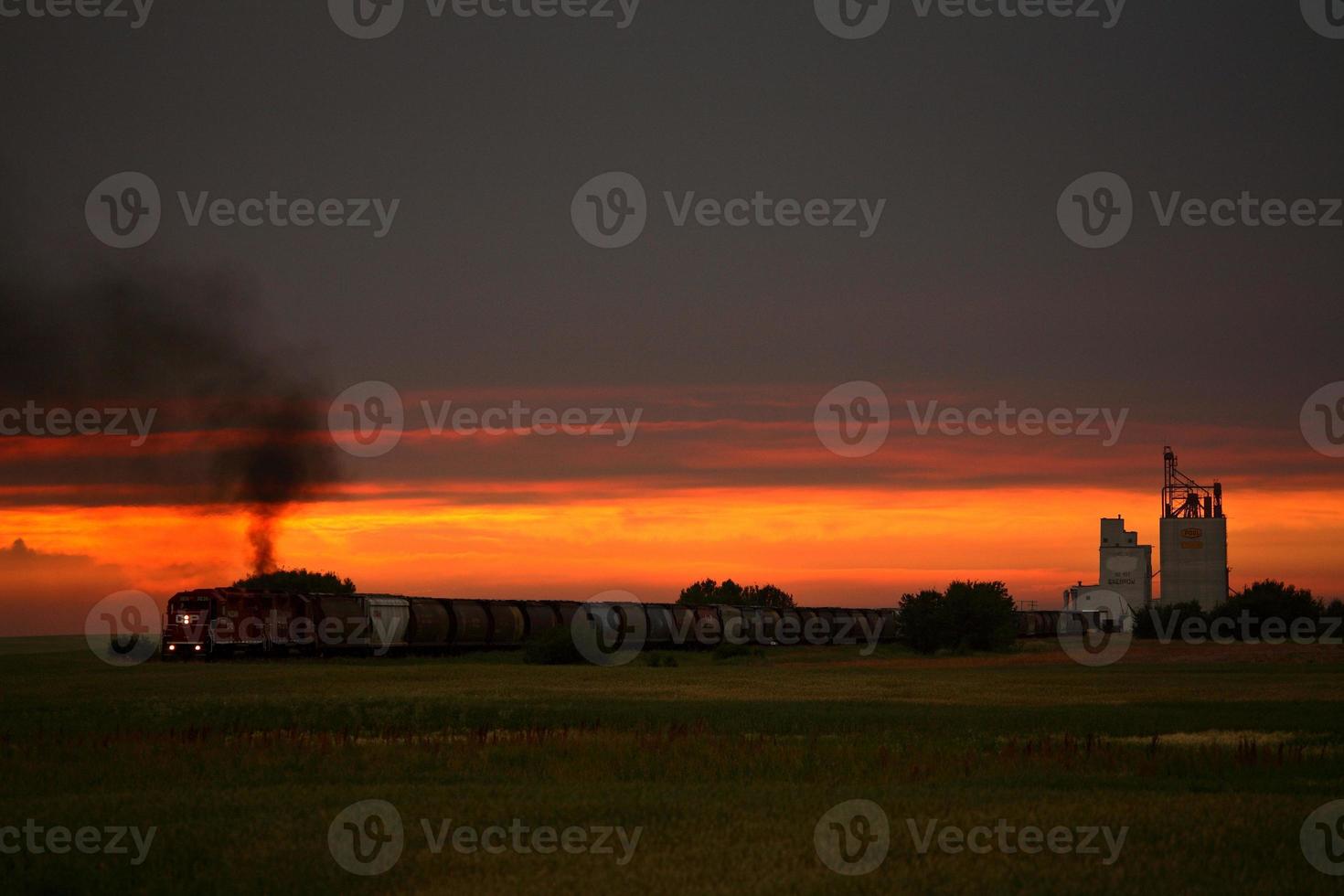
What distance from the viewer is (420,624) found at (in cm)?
6975

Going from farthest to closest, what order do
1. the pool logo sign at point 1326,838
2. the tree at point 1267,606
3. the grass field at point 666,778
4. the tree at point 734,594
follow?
the tree at point 734,594
the tree at point 1267,606
the pool logo sign at point 1326,838
the grass field at point 666,778

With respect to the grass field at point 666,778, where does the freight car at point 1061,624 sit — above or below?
above

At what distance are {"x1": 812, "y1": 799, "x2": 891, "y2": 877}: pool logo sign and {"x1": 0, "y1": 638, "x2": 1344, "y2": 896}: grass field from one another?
20cm

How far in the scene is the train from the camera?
61.8 metres

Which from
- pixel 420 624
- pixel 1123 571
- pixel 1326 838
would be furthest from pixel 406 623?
pixel 1123 571

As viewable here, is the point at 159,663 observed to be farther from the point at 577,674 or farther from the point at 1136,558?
the point at 1136,558

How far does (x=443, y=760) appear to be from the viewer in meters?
25.5

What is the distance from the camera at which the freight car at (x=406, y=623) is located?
61.7 metres

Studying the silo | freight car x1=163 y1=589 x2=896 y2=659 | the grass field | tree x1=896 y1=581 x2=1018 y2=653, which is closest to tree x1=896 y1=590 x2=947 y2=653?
tree x1=896 y1=581 x2=1018 y2=653

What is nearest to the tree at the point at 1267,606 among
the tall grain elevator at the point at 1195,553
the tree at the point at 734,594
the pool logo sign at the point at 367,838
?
the tall grain elevator at the point at 1195,553

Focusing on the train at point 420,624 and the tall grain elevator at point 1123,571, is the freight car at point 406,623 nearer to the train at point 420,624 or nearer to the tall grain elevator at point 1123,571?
the train at point 420,624

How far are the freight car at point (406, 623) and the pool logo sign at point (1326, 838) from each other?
51646mm

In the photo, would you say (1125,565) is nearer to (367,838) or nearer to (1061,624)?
(1061,624)

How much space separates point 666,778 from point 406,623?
4693cm
